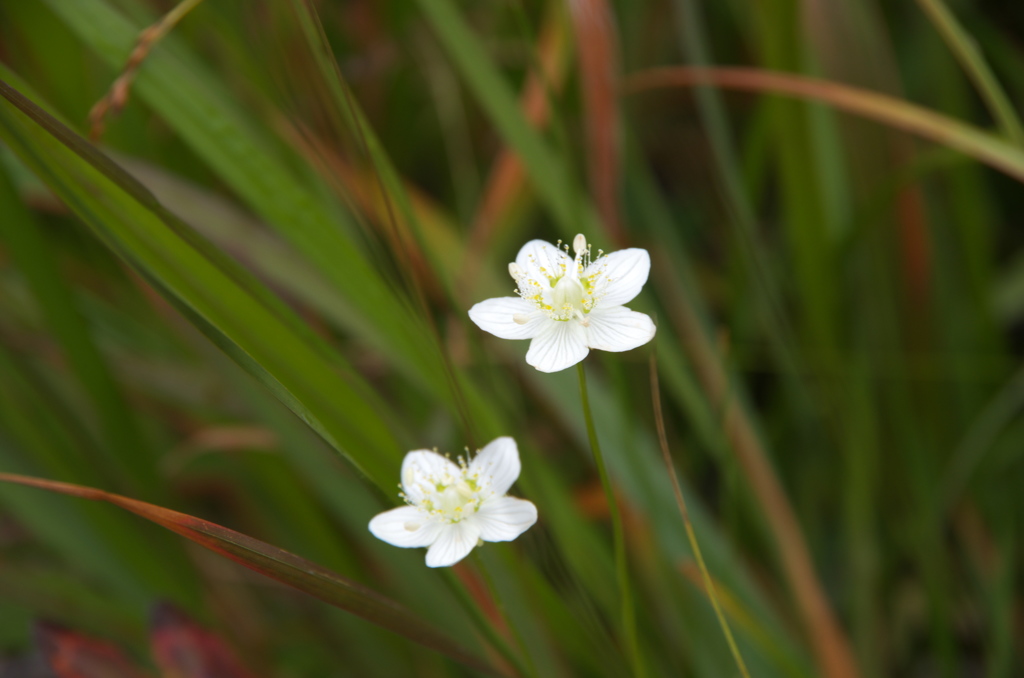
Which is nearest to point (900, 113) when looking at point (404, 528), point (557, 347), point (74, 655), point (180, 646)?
point (557, 347)

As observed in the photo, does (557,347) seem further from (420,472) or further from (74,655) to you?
(74,655)

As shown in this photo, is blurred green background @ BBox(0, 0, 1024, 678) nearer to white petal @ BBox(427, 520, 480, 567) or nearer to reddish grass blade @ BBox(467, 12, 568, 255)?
reddish grass blade @ BBox(467, 12, 568, 255)

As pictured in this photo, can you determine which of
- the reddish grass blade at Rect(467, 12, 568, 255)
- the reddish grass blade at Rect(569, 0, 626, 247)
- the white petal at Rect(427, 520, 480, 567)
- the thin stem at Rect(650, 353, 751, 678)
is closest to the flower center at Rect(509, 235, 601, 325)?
the thin stem at Rect(650, 353, 751, 678)

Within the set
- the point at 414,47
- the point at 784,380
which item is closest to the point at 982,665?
the point at 784,380

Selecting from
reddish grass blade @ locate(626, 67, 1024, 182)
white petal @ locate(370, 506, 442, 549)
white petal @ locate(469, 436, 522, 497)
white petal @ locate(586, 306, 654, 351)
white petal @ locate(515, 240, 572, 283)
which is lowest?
white petal @ locate(370, 506, 442, 549)

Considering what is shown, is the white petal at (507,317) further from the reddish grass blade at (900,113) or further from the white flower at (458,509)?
the reddish grass blade at (900,113)

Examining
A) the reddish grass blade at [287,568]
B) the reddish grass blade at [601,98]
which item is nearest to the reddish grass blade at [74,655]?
the reddish grass blade at [287,568]
